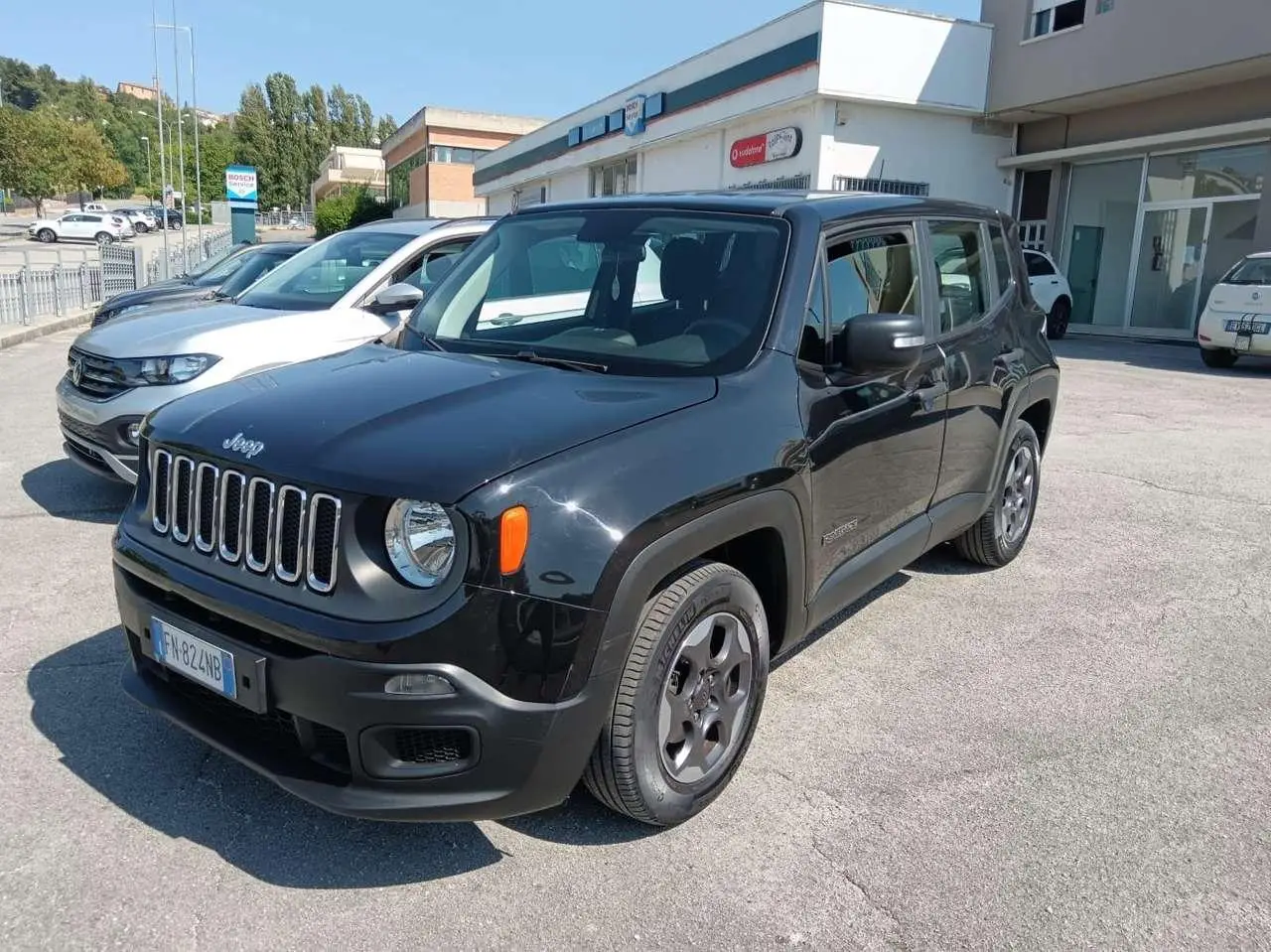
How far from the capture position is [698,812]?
9.64 feet

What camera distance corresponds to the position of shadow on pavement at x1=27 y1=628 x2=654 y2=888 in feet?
8.87

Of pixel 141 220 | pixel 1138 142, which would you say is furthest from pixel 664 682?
pixel 141 220

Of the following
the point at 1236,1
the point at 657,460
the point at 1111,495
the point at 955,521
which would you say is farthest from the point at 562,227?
the point at 1236,1

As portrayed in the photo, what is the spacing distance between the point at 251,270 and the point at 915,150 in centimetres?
1483

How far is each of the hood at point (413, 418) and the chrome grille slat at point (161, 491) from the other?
0.06 meters

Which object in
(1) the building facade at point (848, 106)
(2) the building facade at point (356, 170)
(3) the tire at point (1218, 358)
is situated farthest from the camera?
(2) the building facade at point (356, 170)

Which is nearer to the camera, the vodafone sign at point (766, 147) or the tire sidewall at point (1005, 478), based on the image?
the tire sidewall at point (1005, 478)

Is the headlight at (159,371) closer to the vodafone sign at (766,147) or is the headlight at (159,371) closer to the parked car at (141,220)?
the vodafone sign at (766,147)

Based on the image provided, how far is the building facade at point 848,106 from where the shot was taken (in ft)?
65.1

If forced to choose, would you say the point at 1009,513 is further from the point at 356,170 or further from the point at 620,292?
the point at 356,170

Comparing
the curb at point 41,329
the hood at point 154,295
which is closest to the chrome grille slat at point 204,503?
the hood at point 154,295

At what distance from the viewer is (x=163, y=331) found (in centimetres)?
586

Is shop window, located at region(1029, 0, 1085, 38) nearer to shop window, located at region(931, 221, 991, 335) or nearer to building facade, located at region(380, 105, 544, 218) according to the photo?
shop window, located at region(931, 221, 991, 335)

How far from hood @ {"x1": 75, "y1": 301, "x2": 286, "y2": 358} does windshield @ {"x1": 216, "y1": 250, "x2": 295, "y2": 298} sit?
414 centimetres
